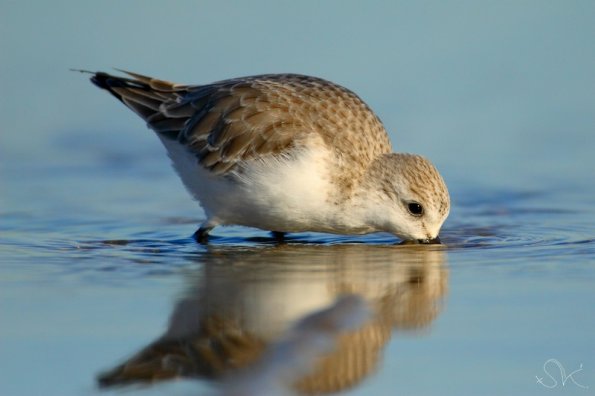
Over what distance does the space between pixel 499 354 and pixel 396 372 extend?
57 cm

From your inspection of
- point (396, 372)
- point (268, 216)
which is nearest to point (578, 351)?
point (396, 372)

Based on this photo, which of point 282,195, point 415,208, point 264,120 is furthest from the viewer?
point 264,120

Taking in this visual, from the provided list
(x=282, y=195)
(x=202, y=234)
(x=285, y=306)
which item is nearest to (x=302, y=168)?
(x=282, y=195)

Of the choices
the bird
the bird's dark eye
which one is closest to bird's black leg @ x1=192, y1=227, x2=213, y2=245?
the bird

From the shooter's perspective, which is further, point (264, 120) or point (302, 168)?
point (264, 120)

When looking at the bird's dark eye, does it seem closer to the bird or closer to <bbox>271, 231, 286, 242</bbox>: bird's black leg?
the bird

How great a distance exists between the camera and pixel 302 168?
7871 millimetres

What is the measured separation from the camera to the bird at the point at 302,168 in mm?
7910

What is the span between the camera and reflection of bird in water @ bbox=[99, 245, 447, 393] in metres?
4.65

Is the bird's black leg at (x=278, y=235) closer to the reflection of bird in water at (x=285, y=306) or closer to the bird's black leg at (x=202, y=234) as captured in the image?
the reflection of bird in water at (x=285, y=306)

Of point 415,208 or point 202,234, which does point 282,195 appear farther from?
point 415,208

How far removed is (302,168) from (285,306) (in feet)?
7.31

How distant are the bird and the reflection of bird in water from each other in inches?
8.8

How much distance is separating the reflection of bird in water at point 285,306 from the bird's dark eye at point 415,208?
26cm
